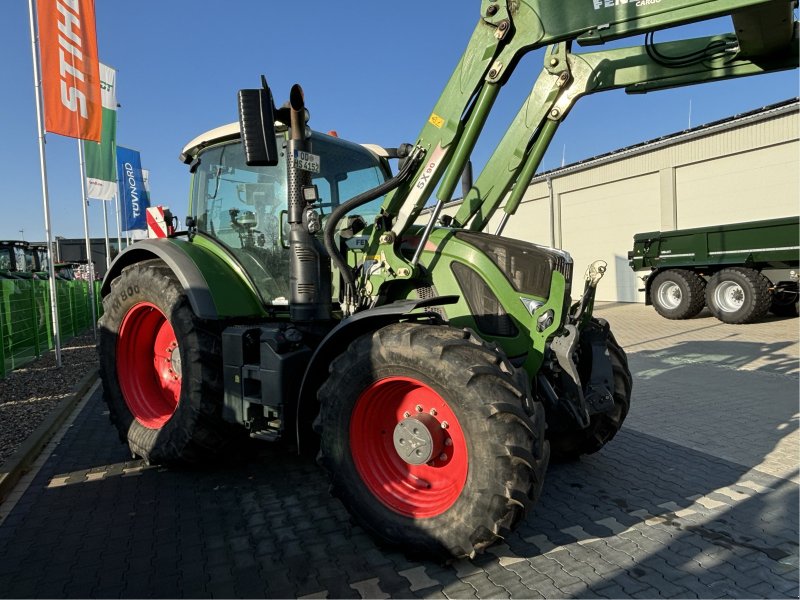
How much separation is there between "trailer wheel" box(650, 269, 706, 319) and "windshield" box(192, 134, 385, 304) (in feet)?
36.2

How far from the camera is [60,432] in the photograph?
5.18 m

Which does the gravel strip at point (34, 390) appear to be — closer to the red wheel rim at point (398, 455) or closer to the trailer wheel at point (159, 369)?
the trailer wheel at point (159, 369)

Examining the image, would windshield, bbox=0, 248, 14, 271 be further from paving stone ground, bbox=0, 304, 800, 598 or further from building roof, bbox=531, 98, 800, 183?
building roof, bbox=531, 98, 800, 183

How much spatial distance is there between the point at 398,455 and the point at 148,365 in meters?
2.69

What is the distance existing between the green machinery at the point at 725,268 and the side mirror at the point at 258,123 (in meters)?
11.8

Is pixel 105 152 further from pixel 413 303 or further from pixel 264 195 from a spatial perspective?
pixel 413 303

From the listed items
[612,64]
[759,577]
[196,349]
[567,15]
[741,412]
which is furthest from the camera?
[741,412]

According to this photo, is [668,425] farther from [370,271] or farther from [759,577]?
[370,271]

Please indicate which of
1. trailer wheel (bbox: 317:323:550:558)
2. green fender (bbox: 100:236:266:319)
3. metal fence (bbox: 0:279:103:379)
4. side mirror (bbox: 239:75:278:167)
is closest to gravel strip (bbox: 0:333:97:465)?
metal fence (bbox: 0:279:103:379)

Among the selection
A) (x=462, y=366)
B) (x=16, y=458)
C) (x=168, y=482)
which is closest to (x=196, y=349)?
(x=168, y=482)

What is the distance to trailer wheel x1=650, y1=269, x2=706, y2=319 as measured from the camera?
12.9 m

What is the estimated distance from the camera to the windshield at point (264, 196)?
4000mm

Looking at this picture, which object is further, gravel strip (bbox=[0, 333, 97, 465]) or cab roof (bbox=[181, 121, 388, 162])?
gravel strip (bbox=[0, 333, 97, 465])

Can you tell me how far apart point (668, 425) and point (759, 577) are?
261 centimetres
